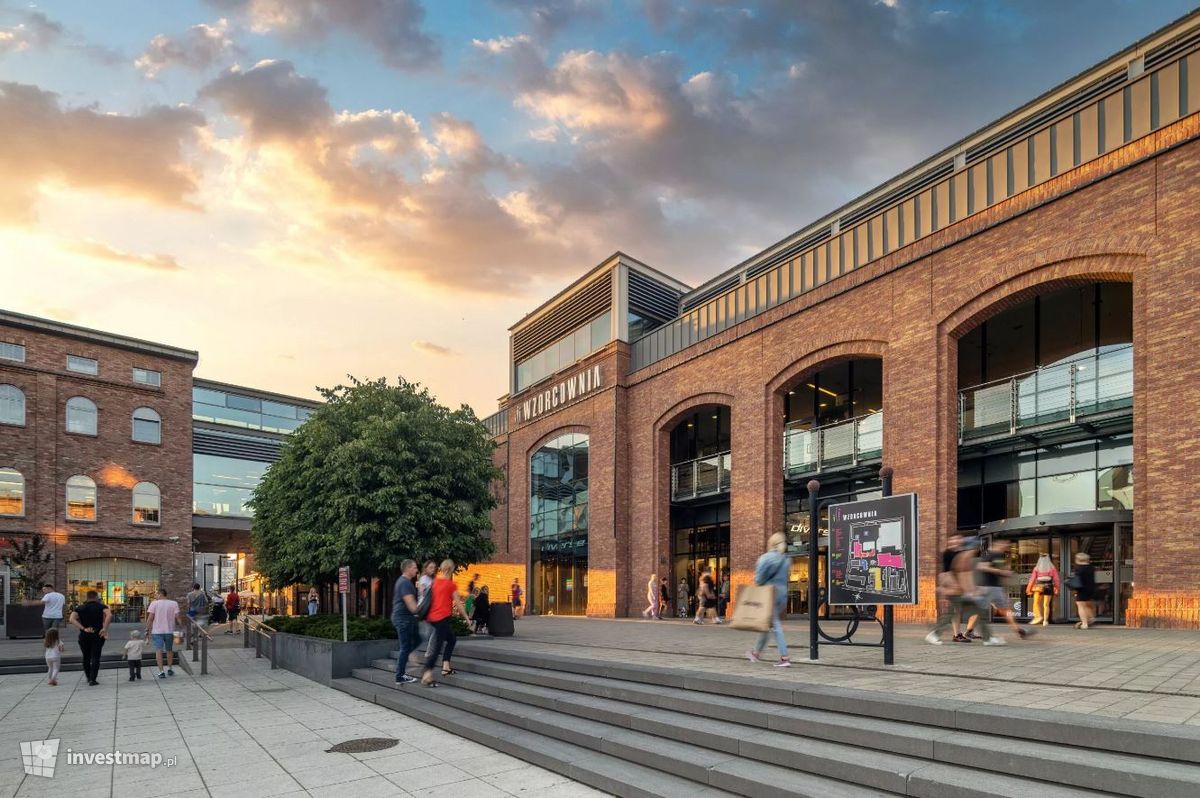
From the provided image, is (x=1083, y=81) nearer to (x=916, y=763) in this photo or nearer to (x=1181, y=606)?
(x=1181, y=606)

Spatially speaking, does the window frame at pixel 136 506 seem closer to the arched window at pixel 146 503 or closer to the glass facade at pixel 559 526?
the arched window at pixel 146 503

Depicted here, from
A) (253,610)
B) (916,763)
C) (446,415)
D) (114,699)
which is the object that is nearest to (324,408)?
(446,415)

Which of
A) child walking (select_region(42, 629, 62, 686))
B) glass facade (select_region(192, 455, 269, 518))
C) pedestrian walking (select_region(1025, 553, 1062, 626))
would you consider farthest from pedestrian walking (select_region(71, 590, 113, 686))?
glass facade (select_region(192, 455, 269, 518))

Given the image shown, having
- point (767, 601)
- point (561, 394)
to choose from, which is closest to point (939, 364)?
point (767, 601)

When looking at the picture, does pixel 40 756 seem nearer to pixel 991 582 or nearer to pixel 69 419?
pixel 991 582

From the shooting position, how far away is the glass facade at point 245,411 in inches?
1677

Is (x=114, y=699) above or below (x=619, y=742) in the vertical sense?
below

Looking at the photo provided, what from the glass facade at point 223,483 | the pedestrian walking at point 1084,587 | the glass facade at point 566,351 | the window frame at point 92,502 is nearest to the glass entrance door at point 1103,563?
the pedestrian walking at point 1084,587

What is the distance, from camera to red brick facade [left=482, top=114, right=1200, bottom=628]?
1282cm

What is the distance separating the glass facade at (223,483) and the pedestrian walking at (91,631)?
27.6m

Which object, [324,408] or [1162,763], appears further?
[324,408]

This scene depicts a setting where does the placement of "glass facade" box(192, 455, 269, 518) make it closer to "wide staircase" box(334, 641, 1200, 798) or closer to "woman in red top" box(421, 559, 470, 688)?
"woman in red top" box(421, 559, 470, 688)

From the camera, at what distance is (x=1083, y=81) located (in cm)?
1596

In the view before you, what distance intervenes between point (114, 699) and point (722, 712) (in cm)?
1104
